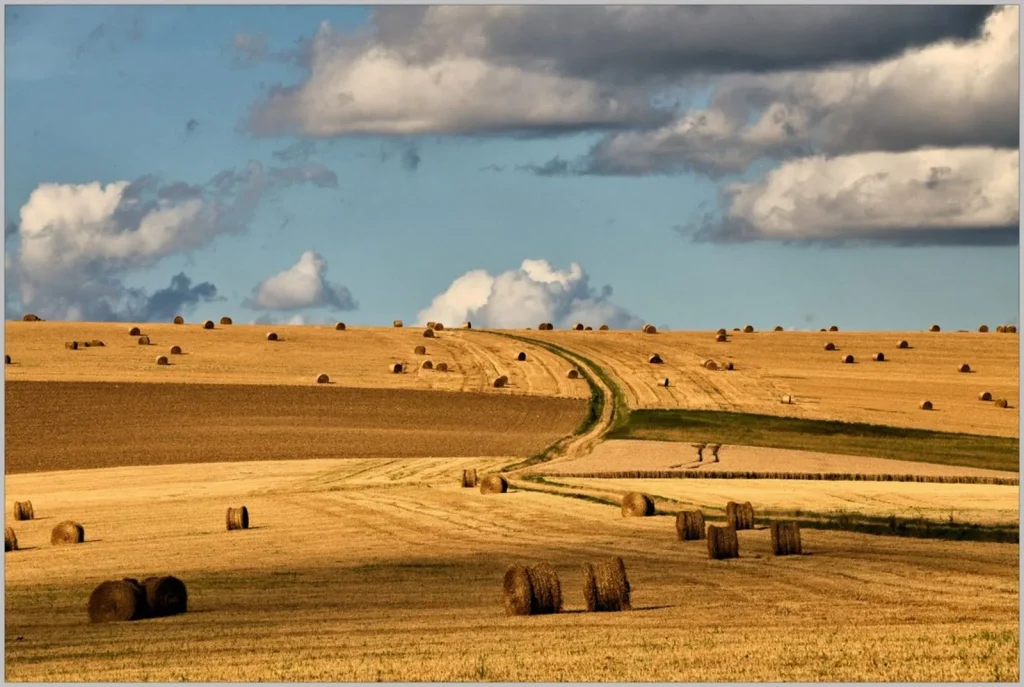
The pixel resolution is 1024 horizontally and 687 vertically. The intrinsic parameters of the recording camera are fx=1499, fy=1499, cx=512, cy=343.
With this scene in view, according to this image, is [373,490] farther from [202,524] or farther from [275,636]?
[275,636]

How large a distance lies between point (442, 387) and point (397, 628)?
6250cm

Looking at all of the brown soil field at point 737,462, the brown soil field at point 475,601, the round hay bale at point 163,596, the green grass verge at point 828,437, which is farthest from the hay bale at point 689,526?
the green grass verge at point 828,437

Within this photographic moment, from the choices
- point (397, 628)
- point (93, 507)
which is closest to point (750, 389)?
point (93, 507)

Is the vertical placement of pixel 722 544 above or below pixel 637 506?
below

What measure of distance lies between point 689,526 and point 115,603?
60.2 feet

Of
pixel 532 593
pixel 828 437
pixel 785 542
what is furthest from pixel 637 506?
pixel 828 437

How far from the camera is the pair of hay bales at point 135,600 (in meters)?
27.7

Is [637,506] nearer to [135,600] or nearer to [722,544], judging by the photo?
[722,544]

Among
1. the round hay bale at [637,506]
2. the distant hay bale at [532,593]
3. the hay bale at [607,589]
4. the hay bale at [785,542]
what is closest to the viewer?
the distant hay bale at [532,593]

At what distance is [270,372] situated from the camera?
92.2 m

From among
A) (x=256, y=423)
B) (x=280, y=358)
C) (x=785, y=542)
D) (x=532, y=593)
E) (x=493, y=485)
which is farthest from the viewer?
(x=280, y=358)

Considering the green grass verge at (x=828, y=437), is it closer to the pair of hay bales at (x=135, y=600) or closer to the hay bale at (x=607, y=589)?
the hay bale at (x=607, y=589)

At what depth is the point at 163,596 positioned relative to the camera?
28094mm

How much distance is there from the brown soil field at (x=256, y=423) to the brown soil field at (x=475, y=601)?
1704cm
